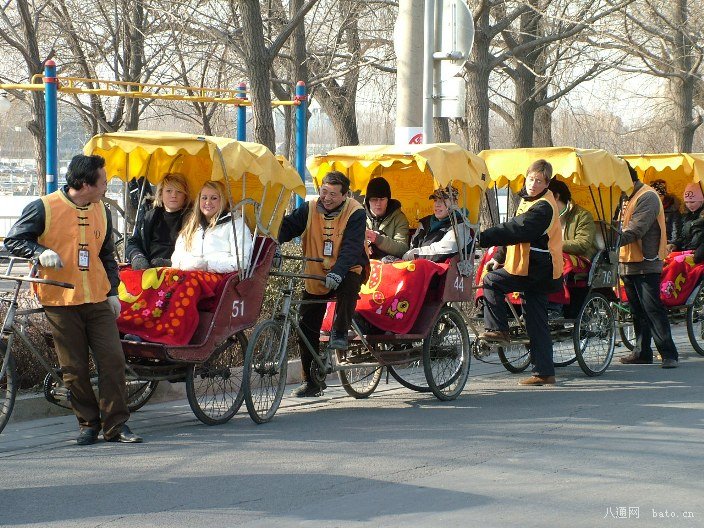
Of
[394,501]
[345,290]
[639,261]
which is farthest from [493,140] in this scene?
[394,501]

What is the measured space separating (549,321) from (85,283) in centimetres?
498

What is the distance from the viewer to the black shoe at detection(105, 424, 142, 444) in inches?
305

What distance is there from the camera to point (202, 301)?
862 centimetres

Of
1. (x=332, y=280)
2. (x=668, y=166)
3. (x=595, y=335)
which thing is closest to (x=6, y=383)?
(x=332, y=280)

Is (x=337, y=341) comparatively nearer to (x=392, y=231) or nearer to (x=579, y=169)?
(x=392, y=231)

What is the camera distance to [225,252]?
8758 millimetres

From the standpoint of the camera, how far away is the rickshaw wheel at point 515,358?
11391 millimetres

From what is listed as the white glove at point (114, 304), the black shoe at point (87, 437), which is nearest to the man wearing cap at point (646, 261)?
the white glove at point (114, 304)

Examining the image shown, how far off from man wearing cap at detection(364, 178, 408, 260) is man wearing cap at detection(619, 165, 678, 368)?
2.62 metres

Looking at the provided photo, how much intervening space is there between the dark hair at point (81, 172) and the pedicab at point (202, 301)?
912mm

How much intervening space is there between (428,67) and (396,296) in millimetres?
3717

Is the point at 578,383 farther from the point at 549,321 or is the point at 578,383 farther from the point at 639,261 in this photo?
the point at 639,261

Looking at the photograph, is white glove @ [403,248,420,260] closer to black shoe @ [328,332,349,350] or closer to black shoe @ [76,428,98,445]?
black shoe @ [328,332,349,350]

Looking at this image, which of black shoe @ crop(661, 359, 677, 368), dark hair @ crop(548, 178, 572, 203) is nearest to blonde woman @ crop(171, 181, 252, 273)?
dark hair @ crop(548, 178, 572, 203)
